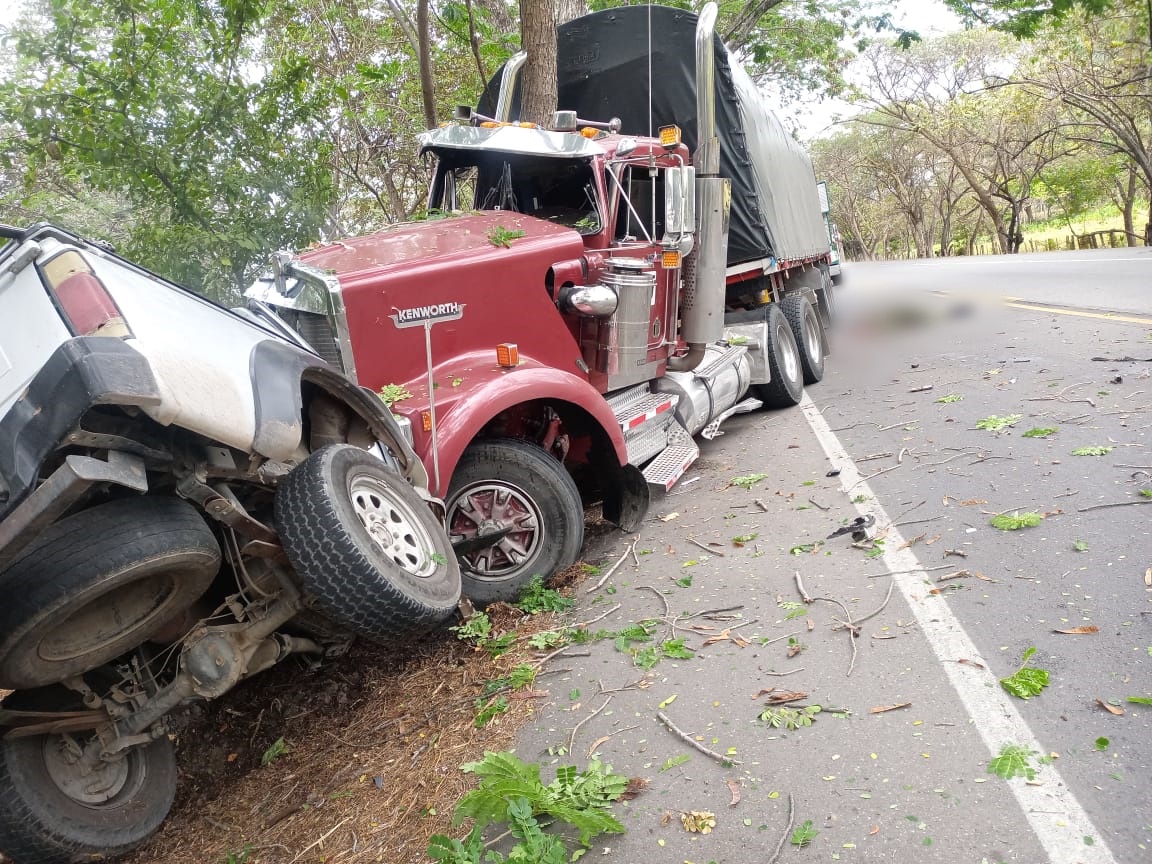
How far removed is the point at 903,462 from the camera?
20.2 feet

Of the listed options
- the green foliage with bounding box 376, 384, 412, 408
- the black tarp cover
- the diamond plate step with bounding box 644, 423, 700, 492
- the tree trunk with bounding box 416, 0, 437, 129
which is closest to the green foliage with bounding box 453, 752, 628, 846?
the green foliage with bounding box 376, 384, 412, 408

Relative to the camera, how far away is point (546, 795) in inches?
118

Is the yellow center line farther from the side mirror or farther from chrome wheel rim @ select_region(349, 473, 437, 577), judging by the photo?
chrome wheel rim @ select_region(349, 473, 437, 577)

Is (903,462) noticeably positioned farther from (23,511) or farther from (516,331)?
(23,511)

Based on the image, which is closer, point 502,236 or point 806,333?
point 502,236

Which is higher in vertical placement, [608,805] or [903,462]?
[903,462]

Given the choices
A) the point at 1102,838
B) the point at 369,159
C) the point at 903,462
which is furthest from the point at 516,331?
the point at 369,159

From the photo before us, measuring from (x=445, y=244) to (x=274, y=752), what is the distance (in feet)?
9.77

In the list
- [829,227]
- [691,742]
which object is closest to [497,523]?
[691,742]

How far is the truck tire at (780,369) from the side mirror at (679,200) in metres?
2.54

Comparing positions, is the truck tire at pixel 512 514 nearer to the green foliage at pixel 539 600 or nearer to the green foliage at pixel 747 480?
the green foliage at pixel 539 600

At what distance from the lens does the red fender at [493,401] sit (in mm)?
4484

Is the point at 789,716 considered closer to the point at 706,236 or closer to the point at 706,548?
the point at 706,548

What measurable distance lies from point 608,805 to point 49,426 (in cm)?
213
